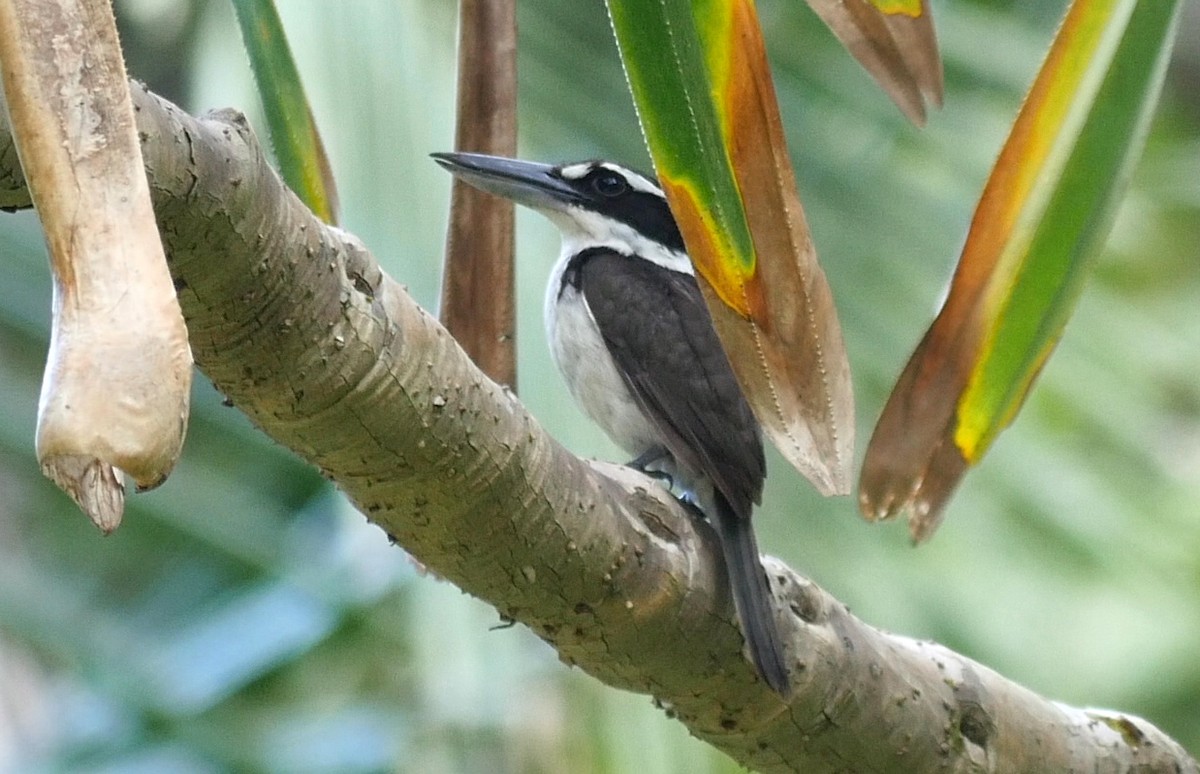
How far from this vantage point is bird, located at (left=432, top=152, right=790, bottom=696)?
2.62 metres

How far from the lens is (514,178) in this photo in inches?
102

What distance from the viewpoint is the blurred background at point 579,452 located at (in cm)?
243

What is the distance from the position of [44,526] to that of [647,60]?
177 inches

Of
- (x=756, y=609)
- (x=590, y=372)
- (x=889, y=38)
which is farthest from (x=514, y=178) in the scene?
(x=889, y=38)

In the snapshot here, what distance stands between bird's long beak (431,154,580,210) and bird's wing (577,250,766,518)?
0.16 metres

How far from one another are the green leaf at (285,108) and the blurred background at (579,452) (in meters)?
0.55

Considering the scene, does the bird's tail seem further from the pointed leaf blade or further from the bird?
the pointed leaf blade

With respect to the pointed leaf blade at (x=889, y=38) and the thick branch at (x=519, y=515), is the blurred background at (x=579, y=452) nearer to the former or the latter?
the thick branch at (x=519, y=515)

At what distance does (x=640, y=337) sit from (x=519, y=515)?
4.39 feet

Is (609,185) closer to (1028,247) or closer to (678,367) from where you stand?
(678,367)

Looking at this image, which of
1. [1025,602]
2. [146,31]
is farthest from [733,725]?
[146,31]

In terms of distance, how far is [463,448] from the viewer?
1.56 m

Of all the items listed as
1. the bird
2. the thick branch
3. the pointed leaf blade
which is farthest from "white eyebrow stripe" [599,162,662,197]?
the pointed leaf blade

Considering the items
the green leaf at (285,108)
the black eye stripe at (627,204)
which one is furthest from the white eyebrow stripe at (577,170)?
the green leaf at (285,108)
